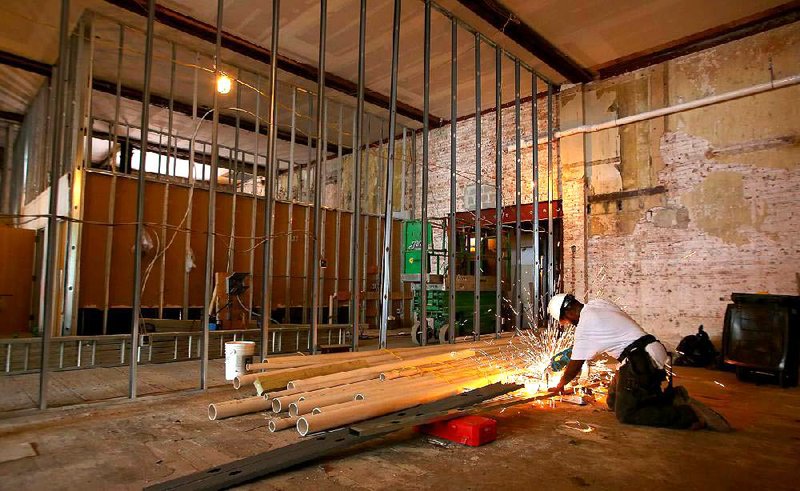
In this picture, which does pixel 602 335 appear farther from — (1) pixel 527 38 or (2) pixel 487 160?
(2) pixel 487 160

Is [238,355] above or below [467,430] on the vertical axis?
above

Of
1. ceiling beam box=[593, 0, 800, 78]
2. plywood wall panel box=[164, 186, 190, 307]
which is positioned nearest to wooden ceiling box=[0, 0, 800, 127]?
ceiling beam box=[593, 0, 800, 78]

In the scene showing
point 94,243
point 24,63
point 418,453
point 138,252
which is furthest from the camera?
point 24,63

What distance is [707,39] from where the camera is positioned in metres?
6.82

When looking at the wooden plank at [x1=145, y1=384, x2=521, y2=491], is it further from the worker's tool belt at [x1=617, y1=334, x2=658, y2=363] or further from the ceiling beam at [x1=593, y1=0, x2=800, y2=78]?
the ceiling beam at [x1=593, y1=0, x2=800, y2=78]

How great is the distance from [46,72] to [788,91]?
37.4 ft

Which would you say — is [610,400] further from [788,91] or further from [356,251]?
[788,91]

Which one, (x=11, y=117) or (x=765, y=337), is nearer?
(x=765, y=337)

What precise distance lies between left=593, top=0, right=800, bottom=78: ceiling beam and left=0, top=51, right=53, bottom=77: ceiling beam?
941 centimetres

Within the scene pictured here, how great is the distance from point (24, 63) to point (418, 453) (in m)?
9.15

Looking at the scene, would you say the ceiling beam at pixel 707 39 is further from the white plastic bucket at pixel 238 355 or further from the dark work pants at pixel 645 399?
the white plastic bucket at pixel 238 355

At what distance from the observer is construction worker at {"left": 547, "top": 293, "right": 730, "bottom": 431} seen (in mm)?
3174

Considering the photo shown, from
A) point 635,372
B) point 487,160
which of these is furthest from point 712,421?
point 487,160

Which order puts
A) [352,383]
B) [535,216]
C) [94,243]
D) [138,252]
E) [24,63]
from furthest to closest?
1. [24,63]
2. [535,216]
3. [94,243]
4. [138,252]
5. [352,383]
